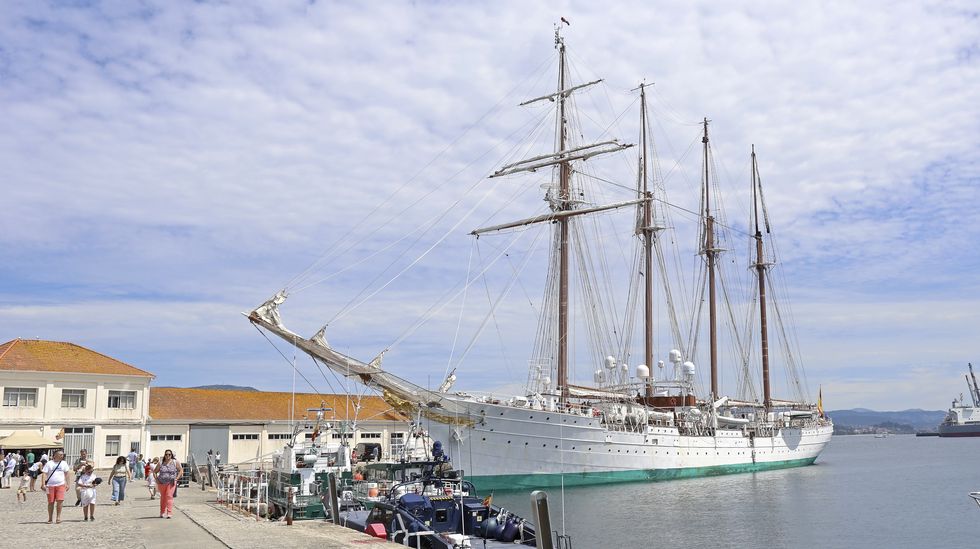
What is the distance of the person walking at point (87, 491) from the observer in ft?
62.9

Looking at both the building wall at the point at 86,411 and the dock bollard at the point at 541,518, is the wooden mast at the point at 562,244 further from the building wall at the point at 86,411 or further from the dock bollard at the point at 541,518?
the dock bollard at the point at 541,518

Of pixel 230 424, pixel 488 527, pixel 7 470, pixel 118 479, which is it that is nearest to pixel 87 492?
pixel 118 479

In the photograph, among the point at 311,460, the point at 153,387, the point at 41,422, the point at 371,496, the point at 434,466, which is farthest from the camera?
the point at 153,387

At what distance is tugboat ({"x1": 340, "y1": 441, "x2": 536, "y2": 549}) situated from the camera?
18969 mm

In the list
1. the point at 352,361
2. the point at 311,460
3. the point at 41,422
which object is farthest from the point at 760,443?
the point at 41,422

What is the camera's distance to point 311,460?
2748 cm

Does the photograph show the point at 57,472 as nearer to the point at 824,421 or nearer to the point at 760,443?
the point at 760,443

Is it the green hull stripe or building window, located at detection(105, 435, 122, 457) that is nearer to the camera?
the green hull stripe

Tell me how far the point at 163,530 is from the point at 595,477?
35.1 metres

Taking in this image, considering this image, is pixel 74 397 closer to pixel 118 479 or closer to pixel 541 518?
pixel 118 479

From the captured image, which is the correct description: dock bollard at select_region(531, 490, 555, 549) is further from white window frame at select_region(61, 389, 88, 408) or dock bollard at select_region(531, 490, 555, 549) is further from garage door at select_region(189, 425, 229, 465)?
garage door at select_region(189, 425, 229, 465)

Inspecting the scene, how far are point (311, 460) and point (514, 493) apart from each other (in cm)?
1941

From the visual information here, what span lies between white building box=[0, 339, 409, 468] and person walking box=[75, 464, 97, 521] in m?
17.8

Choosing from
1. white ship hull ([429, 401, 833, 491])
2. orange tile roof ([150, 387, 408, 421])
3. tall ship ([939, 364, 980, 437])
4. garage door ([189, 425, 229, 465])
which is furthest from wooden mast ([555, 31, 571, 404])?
tall ship ([939, 364, 980, 437])
